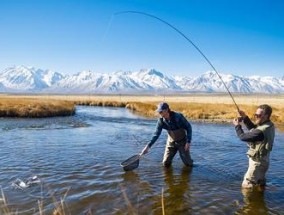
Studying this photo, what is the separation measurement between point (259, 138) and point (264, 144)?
30cm

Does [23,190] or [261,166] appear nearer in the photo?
[261,166]

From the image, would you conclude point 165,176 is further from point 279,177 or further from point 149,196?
point 279,177

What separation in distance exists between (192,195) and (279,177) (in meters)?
3.59

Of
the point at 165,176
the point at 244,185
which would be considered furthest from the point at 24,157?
the point at 244,185

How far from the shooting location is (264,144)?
8945 millimetres

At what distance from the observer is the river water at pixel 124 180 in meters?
8.99

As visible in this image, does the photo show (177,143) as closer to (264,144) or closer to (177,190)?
(177,190)

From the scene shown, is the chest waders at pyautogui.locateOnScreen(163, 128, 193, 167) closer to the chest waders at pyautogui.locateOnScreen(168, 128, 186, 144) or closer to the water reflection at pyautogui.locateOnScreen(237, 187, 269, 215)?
the chest waders at pyautogui.locateOnScreen(168, 128, 186, 144)

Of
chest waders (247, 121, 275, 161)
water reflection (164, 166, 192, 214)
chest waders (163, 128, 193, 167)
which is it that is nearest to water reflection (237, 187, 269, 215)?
chest waders (247, 121, 275, 161)

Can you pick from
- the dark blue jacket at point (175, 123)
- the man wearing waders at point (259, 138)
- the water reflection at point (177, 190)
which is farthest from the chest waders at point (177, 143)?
the man wearing waders at point (259, 138)

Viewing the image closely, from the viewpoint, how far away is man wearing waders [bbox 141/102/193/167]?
437 inches

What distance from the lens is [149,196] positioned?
9844 mm

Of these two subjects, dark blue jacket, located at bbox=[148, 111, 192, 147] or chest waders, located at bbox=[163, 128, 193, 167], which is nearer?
dark blue jacket, located at bbox=[148, 111, 192, 147]

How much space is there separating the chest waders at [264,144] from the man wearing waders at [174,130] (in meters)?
2.48
